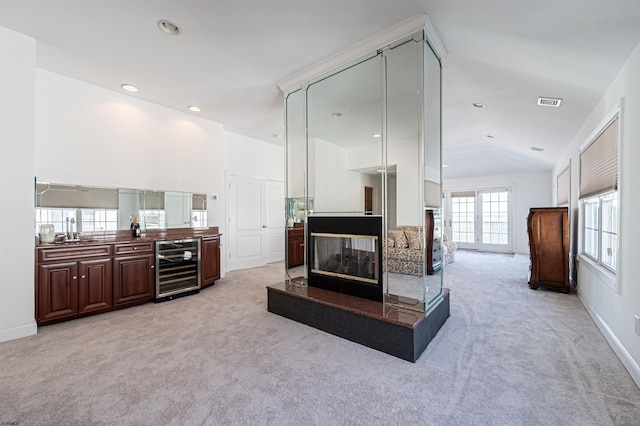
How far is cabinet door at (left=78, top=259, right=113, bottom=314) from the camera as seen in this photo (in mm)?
3023

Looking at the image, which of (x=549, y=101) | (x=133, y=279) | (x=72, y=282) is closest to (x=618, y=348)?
(x=549, y=101)

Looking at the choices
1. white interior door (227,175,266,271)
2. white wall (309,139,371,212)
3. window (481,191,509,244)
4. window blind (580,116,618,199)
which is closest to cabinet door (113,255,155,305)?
white interior door (227,175,266,271)

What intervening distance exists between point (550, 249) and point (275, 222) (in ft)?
17.2

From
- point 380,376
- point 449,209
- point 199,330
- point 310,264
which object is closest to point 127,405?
point 199,330

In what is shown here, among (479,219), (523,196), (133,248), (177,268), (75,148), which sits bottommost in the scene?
(177,268)

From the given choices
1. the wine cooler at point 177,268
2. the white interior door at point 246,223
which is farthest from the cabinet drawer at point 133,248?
the white interior door at point 246,223

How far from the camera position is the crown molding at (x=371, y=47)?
2254 mm

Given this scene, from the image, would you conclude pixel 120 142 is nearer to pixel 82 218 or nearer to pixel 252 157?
pixel 82 218

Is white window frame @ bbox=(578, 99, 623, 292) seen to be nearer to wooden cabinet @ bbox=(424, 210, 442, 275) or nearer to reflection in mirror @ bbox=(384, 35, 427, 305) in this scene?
wooden cabinet @ bbox=(424, 210, 442, 275)

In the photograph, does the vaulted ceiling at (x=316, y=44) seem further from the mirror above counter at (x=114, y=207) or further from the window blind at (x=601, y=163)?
the mirror above counter at (x=114, y=207)

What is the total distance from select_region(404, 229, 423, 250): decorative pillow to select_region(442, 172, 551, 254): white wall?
716cm

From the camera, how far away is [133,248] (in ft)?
11.3

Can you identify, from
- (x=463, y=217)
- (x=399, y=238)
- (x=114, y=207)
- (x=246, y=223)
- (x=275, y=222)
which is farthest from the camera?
(x=463, y=217)

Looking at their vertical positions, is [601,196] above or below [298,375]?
above
